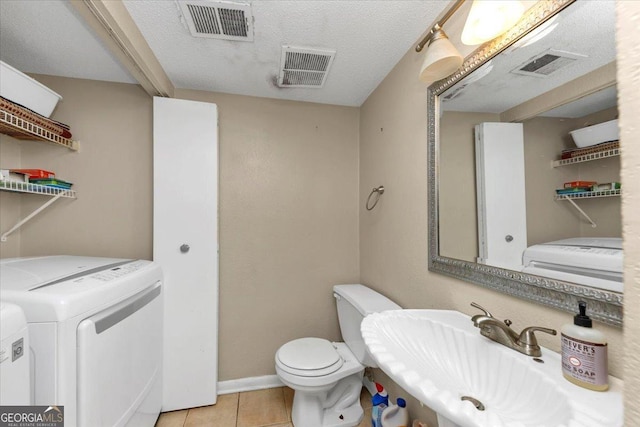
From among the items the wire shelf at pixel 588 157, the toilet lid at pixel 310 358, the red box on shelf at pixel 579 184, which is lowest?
the toilet lid at pixel 310 358

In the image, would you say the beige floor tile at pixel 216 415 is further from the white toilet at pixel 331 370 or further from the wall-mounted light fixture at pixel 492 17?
the wall-mounted light fixture at pixel 492 17

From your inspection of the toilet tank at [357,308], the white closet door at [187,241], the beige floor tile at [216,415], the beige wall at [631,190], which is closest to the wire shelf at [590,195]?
the beige wall at [631,190]

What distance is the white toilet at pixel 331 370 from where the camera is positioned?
57.8 inches

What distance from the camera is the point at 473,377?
85cm

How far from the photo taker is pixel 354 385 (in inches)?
66.8

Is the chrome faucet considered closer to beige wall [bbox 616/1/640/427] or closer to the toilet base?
beige wall [bbox 616/1/640/427]

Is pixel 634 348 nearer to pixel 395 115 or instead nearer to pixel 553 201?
pixel 553 201

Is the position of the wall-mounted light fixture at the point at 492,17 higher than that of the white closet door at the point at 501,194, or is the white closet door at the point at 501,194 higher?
the wall-mounted light fixture at the point at 492,17

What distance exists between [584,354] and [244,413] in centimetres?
182

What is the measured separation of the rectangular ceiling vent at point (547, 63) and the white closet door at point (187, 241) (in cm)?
168

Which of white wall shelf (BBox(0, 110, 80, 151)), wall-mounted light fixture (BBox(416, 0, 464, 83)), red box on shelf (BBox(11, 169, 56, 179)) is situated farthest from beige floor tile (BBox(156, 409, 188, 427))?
wall-mounted light fixture (BBox(416, 0, 464, 83))

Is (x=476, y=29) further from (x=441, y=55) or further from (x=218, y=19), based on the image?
(x=218, y=19)

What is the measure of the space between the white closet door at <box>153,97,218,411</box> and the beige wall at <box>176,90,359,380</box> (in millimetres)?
165

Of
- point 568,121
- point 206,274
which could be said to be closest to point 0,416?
point 206,274
